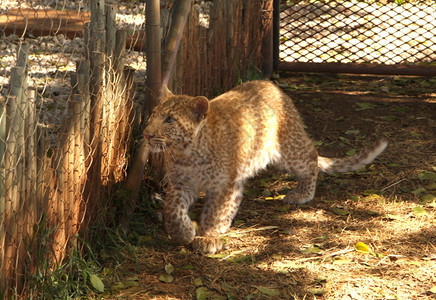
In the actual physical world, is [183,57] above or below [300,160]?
above

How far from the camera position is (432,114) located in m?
7.96

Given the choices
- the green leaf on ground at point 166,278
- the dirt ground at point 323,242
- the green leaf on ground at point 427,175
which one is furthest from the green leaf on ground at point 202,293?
the green leaf on ground at point 427,175

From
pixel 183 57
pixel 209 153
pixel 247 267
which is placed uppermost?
pixel 183 57

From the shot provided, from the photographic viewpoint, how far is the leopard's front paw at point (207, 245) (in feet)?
16.6

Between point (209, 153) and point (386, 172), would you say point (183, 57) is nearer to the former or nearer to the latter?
point (209, 153)

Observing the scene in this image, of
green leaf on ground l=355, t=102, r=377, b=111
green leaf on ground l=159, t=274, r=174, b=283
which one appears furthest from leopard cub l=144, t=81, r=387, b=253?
green leaf on ground l=355, t=102, r=377, b=111

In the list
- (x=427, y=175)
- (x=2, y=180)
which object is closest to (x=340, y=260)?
(x=427, y=175)

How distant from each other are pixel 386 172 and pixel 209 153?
206cm

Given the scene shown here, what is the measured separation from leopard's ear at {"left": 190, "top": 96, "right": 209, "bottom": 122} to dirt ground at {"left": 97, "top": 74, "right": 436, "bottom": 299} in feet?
3.15

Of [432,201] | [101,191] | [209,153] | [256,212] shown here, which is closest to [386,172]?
[432,201]

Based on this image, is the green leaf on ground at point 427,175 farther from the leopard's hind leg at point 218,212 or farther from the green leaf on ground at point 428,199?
the leopard's hind leg at point 218,212

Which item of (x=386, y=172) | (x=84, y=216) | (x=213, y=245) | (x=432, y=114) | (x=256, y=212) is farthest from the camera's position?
(x=432, y=114)

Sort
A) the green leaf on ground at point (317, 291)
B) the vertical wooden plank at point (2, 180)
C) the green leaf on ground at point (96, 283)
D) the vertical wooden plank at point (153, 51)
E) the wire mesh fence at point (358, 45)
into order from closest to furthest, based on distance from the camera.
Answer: the vertical wooden plank at point (2, 180) < the green leaf on ground at point (96, 283) < the green leaf on ground at point (317, 291) < the vertical wooden plank at point (153, 51) < the wire mesh fence at point (358, 45)

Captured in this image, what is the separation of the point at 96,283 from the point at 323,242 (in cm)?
177
